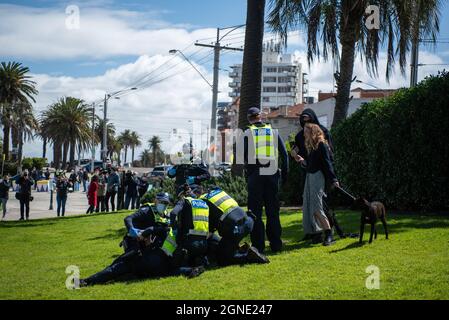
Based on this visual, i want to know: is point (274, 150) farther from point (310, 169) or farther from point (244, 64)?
point (244, 64)

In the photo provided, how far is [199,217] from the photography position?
306 inches

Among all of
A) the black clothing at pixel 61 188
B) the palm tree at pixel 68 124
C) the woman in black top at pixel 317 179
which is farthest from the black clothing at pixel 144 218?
the palm tree at pixel 68 124

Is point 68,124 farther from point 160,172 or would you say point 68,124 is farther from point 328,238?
point 328,238

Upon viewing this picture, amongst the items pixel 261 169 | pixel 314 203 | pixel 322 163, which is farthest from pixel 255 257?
pixel 322 163

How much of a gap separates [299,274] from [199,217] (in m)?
1.59

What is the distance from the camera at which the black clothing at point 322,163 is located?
8.81m

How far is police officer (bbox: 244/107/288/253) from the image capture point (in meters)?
8.58

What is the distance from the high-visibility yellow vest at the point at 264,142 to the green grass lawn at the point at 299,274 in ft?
5.00

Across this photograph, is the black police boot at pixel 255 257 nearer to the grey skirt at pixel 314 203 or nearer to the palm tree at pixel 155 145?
the grey skirt at pixel 314 203

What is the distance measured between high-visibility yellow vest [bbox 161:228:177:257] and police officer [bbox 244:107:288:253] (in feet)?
4.53

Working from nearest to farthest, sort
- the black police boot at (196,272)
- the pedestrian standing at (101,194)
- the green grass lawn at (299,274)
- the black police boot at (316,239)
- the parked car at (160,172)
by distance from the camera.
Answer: the green grass lawn at (299,274) < the black police boot at (196,272) < the black police boot at (316,239) < the pedestrian standing at (101,194) < the parked car at (160,172)

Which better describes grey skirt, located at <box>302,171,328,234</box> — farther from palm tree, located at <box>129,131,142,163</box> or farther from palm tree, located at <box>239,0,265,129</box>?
palm tree, located at <box>129,131,142,163</box>

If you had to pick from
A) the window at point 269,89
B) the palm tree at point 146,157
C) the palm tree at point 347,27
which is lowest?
the palm tree at point 146,157

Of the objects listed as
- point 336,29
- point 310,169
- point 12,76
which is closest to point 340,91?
point 336,29
